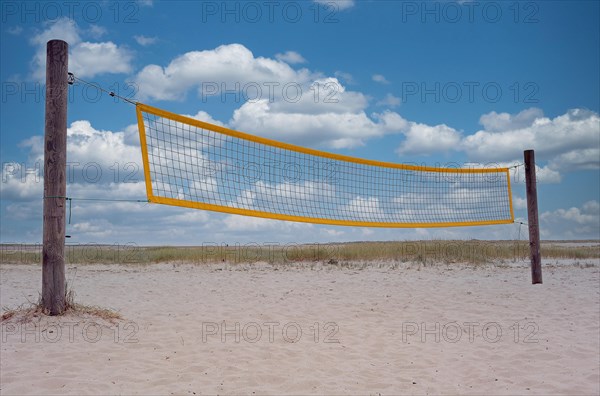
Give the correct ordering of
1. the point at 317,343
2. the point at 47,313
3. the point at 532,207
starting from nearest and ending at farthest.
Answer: the point at 317,343
the point at 47,313
the point at 532,207

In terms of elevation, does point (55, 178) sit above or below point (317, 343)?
above

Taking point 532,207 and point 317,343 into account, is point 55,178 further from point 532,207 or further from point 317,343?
point 532,207

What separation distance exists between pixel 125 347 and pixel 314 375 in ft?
6.39

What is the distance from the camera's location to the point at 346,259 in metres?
14.7

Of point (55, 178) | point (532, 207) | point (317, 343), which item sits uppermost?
point (55, 178)

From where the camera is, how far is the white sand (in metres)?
4.14

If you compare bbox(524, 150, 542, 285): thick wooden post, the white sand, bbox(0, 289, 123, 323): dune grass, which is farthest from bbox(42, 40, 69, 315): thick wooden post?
bbox(524, 150, 542, 285): thick wooden post

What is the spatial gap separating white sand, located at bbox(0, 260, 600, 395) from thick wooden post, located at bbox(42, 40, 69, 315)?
1.34 feet

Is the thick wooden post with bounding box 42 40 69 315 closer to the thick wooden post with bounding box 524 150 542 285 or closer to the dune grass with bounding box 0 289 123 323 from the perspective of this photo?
the dune grass with bounding box 0 289 123 323

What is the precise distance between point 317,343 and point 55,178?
3289mm

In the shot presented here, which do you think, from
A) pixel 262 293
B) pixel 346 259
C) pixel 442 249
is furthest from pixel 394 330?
pixel 442 249

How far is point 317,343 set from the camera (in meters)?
5.34

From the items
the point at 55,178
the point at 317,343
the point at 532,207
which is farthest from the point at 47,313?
the point at 532,207

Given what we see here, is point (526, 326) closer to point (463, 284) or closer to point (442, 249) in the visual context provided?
point (463, 284)
